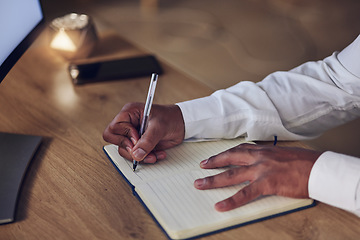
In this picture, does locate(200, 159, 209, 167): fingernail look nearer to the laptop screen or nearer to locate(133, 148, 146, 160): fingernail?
locate(133, 148, 146, 160): fingernail

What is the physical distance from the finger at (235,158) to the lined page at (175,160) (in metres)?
0.03

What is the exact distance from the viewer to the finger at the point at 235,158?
0.82 m

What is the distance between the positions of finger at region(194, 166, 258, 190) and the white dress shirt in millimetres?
165

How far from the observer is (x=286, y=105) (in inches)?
39.2

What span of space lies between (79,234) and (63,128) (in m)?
0.36

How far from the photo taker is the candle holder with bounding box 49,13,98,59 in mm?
1327

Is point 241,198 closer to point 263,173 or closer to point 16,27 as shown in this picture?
point 263,173

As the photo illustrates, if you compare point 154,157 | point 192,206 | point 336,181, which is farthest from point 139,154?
point 336,181

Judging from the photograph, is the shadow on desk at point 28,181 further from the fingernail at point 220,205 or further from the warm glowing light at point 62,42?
the warm glowing light at point 62,42

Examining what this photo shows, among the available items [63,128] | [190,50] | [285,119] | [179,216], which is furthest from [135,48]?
[190,50]

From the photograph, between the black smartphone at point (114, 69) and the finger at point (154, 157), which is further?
the black smartphone at point (114, 69)

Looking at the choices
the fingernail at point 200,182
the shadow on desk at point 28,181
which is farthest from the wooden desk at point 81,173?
the fingernail at point 200,182

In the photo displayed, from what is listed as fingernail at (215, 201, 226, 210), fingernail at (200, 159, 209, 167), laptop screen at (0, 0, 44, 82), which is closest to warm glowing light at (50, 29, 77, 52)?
laptop screen at (0, 0, 44, 82)

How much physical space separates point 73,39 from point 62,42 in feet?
0.13
